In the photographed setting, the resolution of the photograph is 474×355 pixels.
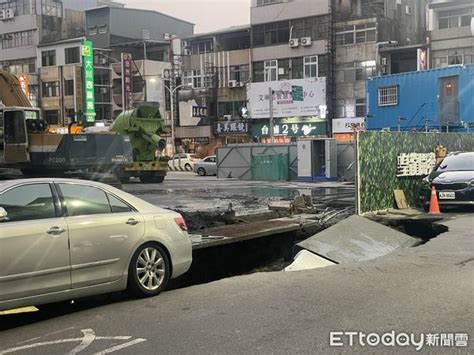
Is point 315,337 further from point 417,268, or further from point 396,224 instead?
point 396,224

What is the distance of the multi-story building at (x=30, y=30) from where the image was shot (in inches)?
2682

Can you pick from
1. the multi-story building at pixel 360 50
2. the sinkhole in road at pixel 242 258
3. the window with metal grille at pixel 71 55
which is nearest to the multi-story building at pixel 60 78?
the window with metal grille at pixel 71 55

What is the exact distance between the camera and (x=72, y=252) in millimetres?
5898

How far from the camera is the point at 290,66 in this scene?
168 ft

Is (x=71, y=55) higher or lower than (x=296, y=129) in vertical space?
higher

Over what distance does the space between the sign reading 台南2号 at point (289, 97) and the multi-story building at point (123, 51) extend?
11.9 meters

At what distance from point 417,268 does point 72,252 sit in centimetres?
481

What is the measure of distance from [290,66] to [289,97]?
11.9 feet

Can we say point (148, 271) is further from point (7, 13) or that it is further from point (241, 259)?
point (7, 13)

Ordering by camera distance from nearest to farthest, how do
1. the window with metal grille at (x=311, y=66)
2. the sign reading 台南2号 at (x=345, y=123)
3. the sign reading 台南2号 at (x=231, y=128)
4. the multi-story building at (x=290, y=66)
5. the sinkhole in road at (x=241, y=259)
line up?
1. the sinkhole in road at (x=241, y=259)
2. the sign reading 台南2号 at (x=345, y=123)
3. the multi-story building at (x=290, y=66)
4. the window with metal grille at (x=311, y=66)
5. the sign reading 台南2号 at (x=231, y=128)

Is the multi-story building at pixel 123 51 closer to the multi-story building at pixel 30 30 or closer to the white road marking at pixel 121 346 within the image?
the multi-story building at pixel 30 30

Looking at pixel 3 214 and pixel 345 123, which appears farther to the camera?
pixel 345 123

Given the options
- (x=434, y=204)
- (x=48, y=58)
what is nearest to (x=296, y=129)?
(x=48, y=58)

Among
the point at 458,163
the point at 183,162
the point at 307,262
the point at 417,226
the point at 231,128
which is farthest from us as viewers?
the point at 231,128
